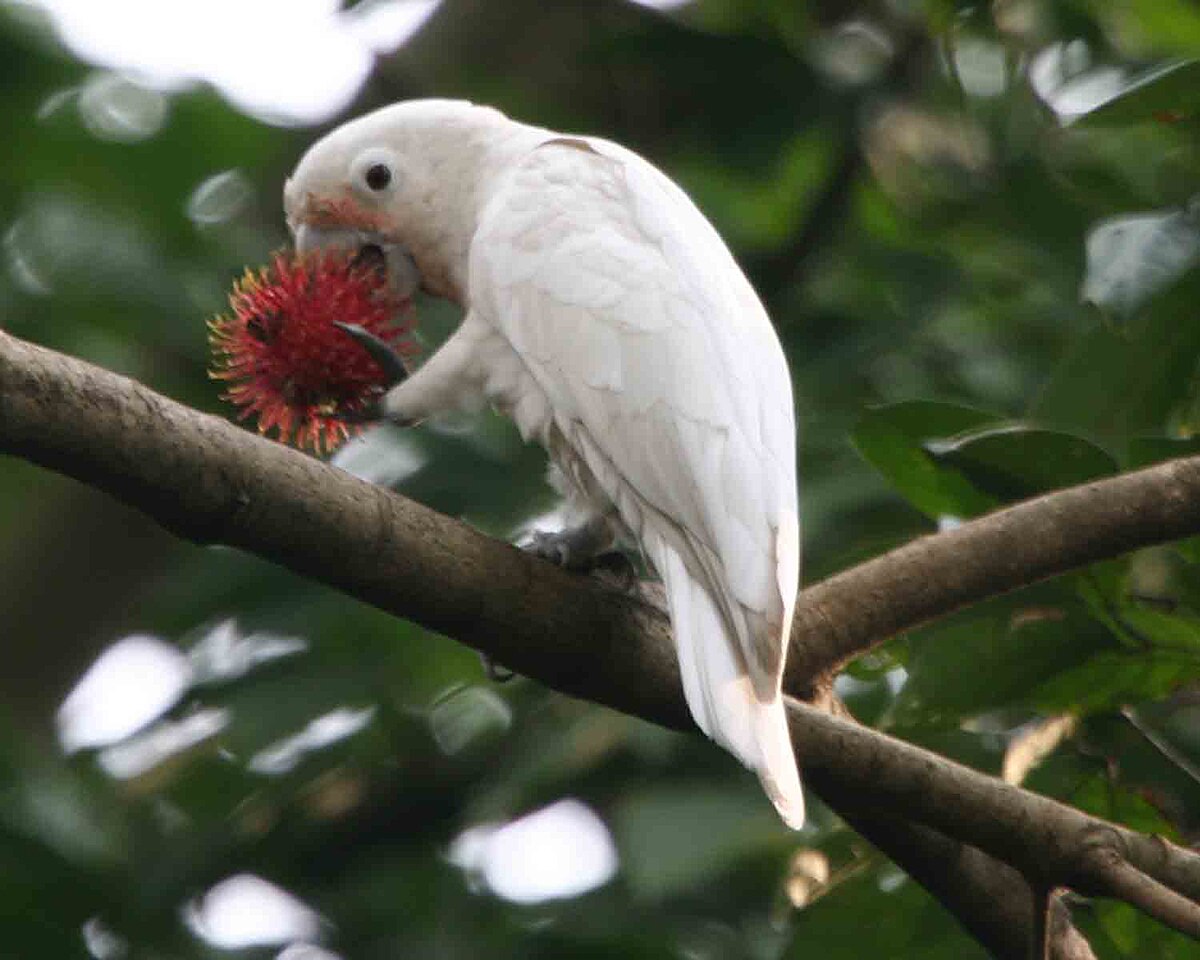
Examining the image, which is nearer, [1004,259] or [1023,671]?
[1023,671]

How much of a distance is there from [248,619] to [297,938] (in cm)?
66

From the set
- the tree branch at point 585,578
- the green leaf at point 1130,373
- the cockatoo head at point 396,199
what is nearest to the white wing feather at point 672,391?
the tree branch at point 585,578

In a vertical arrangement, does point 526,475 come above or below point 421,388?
below

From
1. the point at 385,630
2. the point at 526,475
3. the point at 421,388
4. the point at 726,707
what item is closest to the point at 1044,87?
the point at 526,475

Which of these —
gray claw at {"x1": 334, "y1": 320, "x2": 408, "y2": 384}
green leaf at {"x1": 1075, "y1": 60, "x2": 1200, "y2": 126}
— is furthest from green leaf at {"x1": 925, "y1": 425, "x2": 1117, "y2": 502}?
gray claw at {"x1": 334, "y1": 320, "x2": 408, "y2": 384}

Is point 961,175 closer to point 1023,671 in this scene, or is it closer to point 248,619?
point 248,619

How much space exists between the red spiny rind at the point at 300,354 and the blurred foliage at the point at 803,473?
73cm

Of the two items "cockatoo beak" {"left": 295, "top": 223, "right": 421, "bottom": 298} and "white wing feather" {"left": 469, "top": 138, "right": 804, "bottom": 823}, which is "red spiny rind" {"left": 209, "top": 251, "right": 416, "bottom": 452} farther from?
"cockatoo beak" {"left": 295, "top": 223, "right": 421, "bottom": 298}

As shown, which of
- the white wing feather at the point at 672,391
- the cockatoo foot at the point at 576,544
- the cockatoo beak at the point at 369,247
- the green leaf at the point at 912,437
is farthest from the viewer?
the cockatoo beak at the point at 369,247

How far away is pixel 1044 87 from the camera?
475 centimetres

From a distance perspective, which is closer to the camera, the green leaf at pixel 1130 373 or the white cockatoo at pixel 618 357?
the white cockatoo at pixel 618 357

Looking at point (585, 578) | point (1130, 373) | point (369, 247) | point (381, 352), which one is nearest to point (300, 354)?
point (381, 352)

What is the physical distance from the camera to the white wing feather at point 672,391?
93.8 inches

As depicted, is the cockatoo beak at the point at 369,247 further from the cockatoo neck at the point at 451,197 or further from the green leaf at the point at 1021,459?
the green leaf at the point at 1021,459
